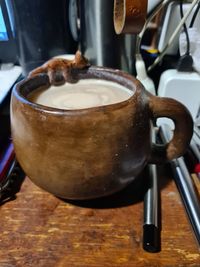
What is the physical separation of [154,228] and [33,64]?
37 cm

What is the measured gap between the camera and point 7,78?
54 cm

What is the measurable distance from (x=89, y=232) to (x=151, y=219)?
7 cm

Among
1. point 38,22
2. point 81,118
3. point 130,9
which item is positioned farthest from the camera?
point 38,22

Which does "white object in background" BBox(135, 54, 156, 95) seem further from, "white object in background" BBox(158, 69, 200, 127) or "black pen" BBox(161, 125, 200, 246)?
"black pen" BBox(161, 125, 200, 246)

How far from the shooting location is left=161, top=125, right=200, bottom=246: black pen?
308 millimetres

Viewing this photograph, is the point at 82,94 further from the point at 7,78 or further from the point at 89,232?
the point at 7,78

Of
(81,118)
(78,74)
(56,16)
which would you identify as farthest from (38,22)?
(81,118)

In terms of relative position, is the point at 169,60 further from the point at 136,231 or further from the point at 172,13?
the point at 136,231

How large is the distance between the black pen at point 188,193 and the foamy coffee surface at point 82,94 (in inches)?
5.0

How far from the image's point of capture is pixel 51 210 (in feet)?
1.10

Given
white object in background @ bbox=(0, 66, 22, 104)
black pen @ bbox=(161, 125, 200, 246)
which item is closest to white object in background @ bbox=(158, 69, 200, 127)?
black pen @ bbox=(161, 125, 200, 246)

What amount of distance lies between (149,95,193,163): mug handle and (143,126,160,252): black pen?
37 millimetres

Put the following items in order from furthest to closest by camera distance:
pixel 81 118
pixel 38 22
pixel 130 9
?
pixel 38 22 → pixel 130 9 → pixel 81 118

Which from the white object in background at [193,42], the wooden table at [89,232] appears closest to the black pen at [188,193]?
the wooden table at [89,232]
